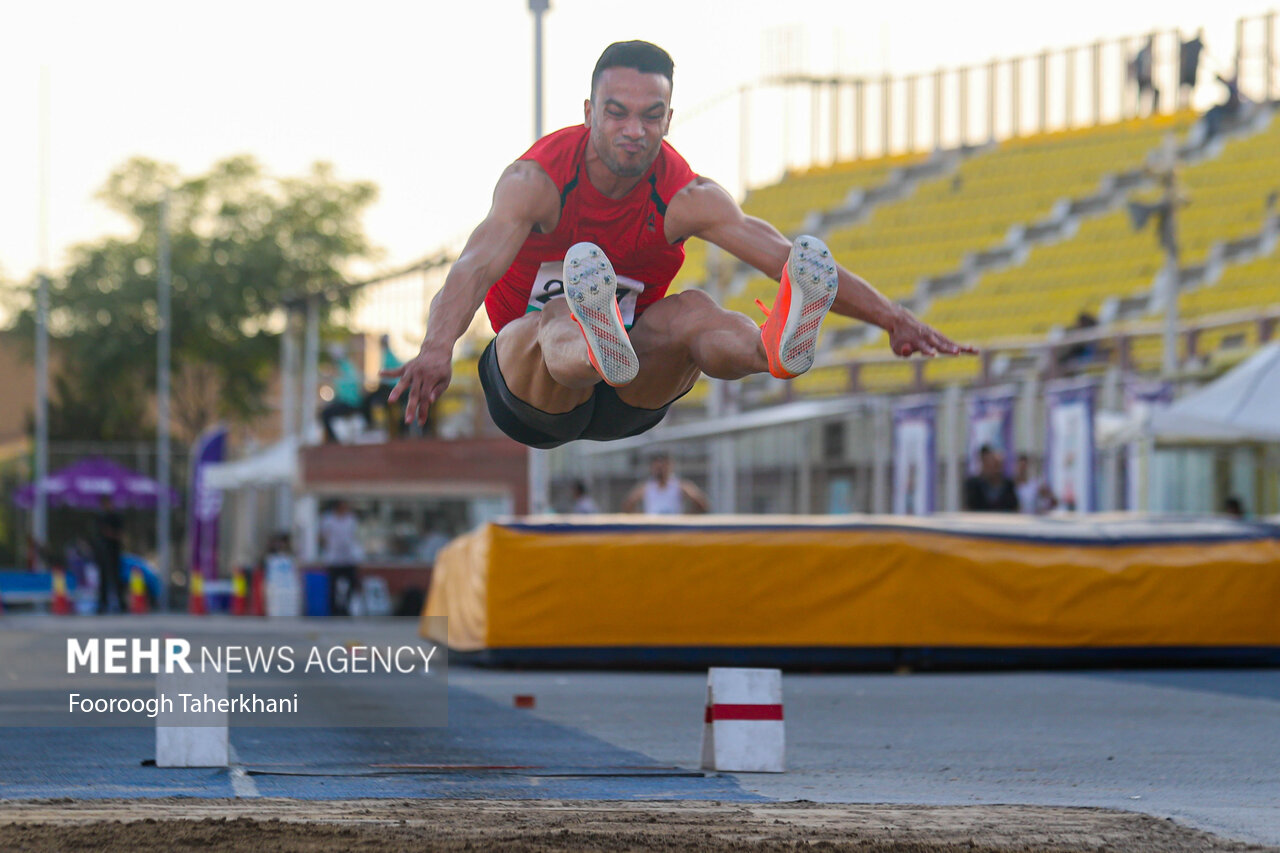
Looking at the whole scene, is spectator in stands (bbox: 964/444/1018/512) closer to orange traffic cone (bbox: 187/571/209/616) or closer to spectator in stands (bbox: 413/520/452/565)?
spectator in stands (bbox: 413/520/452/565)

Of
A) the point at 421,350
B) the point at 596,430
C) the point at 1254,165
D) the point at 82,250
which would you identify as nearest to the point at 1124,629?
the point at 596,430

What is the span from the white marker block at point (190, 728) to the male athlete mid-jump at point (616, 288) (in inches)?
80.0

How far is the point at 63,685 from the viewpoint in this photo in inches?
501

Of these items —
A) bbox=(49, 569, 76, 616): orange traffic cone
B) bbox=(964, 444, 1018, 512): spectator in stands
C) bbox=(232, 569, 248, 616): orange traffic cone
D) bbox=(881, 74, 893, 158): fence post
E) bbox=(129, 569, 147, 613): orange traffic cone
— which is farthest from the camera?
bbox=(881, 74, 893, 158): fence post

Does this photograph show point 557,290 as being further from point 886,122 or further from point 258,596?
point 886,122

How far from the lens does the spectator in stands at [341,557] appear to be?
24.3 meters

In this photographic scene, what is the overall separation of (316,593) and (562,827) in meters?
21.6

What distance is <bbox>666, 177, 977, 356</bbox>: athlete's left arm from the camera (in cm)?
647

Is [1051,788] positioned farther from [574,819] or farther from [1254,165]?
[1254,165]

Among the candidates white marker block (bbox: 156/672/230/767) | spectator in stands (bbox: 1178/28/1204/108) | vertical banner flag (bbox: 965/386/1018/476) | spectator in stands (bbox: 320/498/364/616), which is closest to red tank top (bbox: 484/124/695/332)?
white marker block (bbox: 156/672/230/767)

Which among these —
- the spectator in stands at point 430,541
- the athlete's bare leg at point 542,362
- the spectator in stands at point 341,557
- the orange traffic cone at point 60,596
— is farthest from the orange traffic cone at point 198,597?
the athlete's bare leg at point 542,362

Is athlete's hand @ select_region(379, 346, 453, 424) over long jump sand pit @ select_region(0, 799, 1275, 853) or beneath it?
over

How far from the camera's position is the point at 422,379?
586cm

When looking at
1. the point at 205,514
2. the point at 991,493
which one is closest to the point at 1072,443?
the point at 991,493
